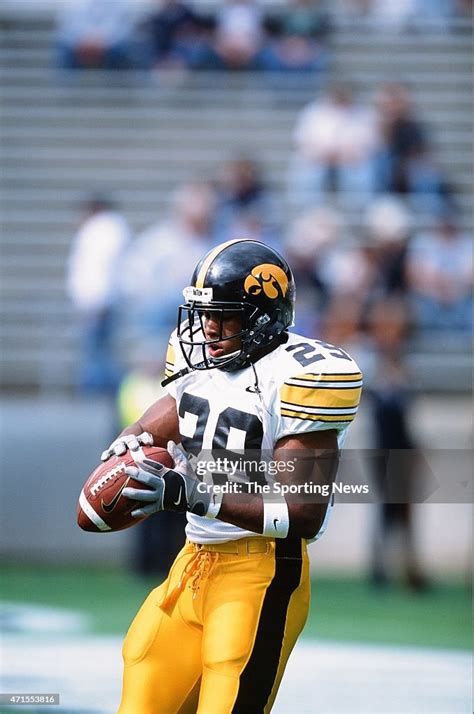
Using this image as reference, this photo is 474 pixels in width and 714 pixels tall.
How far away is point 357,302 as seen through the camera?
8859 millimetres

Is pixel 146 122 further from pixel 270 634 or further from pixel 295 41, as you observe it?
pixel 270 634

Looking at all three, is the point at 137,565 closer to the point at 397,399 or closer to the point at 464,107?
the point at 397,399

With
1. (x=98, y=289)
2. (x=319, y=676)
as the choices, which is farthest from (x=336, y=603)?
(x=98, y=289)

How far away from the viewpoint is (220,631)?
319 centimetres

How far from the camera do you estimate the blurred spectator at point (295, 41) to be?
34.5 feet

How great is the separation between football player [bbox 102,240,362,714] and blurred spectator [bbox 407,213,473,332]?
227 inches

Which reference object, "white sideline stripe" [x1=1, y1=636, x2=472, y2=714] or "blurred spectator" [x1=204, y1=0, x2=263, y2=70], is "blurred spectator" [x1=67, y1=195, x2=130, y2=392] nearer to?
"blurred spectator" [x1=204, y1=0, x2=263, y2=70]

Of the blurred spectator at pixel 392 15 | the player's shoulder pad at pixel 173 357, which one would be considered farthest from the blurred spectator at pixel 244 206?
the player's shoulder pad at pixel 173 357

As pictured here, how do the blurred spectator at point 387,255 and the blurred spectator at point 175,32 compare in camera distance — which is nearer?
the blurred spectator at point 387,255

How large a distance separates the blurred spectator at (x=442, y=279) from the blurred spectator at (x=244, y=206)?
3.62 feet

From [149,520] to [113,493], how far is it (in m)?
4.82

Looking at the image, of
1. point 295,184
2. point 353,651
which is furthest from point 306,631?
point 295,184

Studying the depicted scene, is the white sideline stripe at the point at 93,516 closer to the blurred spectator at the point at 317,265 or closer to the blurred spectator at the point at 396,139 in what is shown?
the blurred spectator at the point at 317,265

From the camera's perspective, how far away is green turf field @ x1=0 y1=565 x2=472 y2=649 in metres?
6.76
